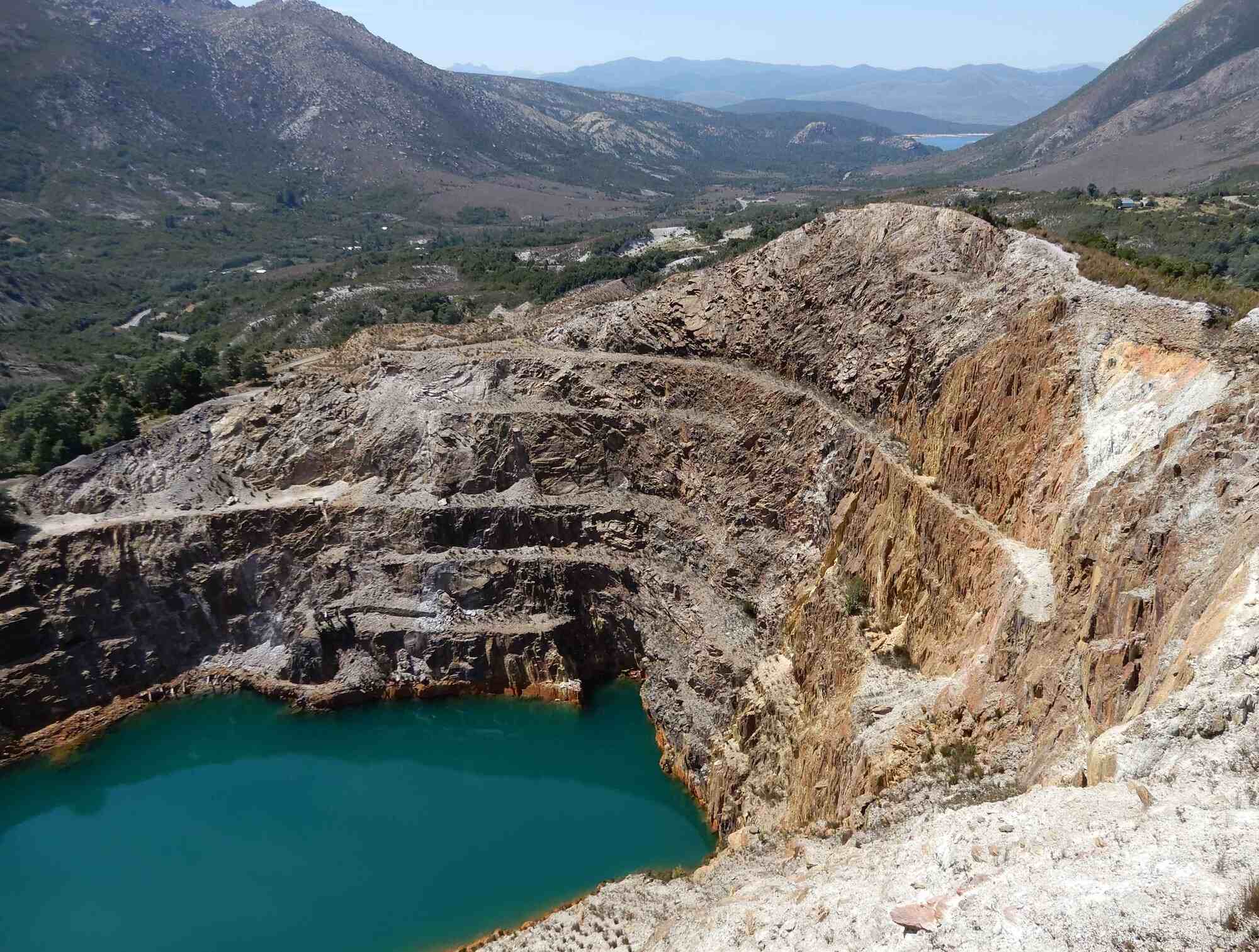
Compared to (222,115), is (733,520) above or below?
below

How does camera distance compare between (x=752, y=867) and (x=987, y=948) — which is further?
(x=752, y=867)

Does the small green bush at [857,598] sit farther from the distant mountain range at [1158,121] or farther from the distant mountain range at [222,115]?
the distant mountain range at [222,115]

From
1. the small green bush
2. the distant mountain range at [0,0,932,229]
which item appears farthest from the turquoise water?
the distant mountain range at [0,0,932,229]

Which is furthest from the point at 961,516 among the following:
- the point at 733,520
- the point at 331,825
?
the point at 331,825

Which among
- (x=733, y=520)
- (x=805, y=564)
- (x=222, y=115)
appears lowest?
(x=805, y=564)

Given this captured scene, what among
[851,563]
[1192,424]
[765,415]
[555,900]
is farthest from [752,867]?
[765,415]

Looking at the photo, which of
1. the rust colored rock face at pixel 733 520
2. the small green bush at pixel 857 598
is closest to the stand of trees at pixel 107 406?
the rust colored rock face at pixel 733 520

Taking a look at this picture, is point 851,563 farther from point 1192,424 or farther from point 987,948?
point 987,948

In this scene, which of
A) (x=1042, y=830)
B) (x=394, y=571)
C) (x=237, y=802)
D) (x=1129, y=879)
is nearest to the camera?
(x=1129, y=879)

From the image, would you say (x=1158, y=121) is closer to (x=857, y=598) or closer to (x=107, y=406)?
(x=857, y=598)
